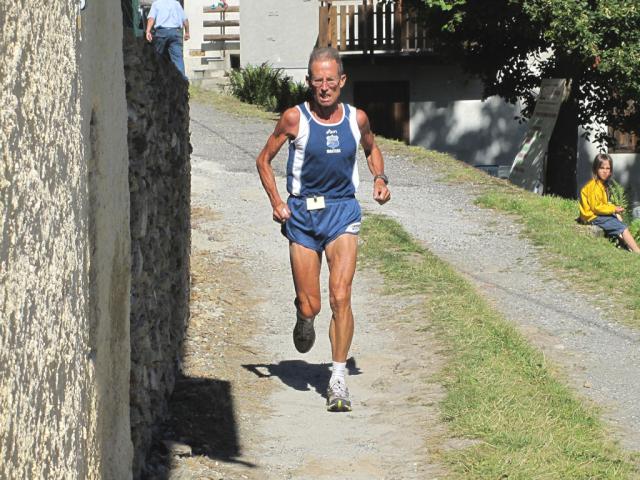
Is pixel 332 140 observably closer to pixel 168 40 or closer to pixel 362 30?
pixel 168 40

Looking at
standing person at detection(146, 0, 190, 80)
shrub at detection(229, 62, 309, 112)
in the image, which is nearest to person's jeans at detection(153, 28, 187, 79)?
standing person at detection(146, 0, 190, 80)

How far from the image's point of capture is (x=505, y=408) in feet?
21.6

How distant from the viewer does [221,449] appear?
20.6 ft

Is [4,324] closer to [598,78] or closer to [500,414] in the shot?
[500,414]

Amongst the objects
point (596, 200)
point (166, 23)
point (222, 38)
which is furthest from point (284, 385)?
point (222, 38)

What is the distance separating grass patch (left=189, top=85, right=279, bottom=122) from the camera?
78.9ft

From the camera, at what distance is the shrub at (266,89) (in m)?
26.1

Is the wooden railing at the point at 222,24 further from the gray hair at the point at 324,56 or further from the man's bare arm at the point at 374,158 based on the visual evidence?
the gray hair at the point at 324,56

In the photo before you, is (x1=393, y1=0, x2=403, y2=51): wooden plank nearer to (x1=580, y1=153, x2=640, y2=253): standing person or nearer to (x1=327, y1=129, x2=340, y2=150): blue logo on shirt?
(x1=580, y1=153, x2=640, y2=253): standing person

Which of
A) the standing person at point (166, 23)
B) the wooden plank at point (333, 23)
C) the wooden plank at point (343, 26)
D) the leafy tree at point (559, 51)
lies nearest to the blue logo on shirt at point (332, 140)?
the standing person at point (166, 23)

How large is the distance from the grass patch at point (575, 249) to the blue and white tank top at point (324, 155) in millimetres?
3320

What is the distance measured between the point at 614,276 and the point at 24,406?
878cm

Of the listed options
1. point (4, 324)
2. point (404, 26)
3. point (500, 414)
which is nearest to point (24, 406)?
point (4, 324)

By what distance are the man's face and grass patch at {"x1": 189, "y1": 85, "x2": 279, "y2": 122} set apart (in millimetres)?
16674
